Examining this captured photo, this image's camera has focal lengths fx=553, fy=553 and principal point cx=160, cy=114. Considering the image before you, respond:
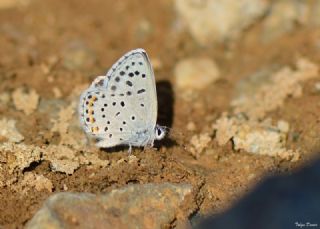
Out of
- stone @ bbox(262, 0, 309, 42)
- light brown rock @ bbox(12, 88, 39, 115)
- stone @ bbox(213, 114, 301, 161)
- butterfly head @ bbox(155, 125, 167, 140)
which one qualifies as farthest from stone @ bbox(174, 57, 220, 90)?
light brown rock @ bbox(12, 88, 39, 115)

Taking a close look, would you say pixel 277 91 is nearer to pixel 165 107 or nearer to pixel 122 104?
pixel 165 107

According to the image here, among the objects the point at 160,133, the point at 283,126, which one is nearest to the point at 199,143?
the point at 160,133

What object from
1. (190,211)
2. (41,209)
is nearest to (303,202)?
(190,211)

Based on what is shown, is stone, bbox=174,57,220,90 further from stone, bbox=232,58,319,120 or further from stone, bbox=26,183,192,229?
stone, bbox=26,183,192,229

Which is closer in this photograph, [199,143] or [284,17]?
[199,143]

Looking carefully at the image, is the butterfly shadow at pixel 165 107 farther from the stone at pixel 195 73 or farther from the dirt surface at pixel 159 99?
the stone at pixel 195 73

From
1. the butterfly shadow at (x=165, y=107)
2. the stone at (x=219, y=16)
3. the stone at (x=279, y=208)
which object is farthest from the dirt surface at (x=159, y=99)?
Result: the stone at (x=279, y=208)
